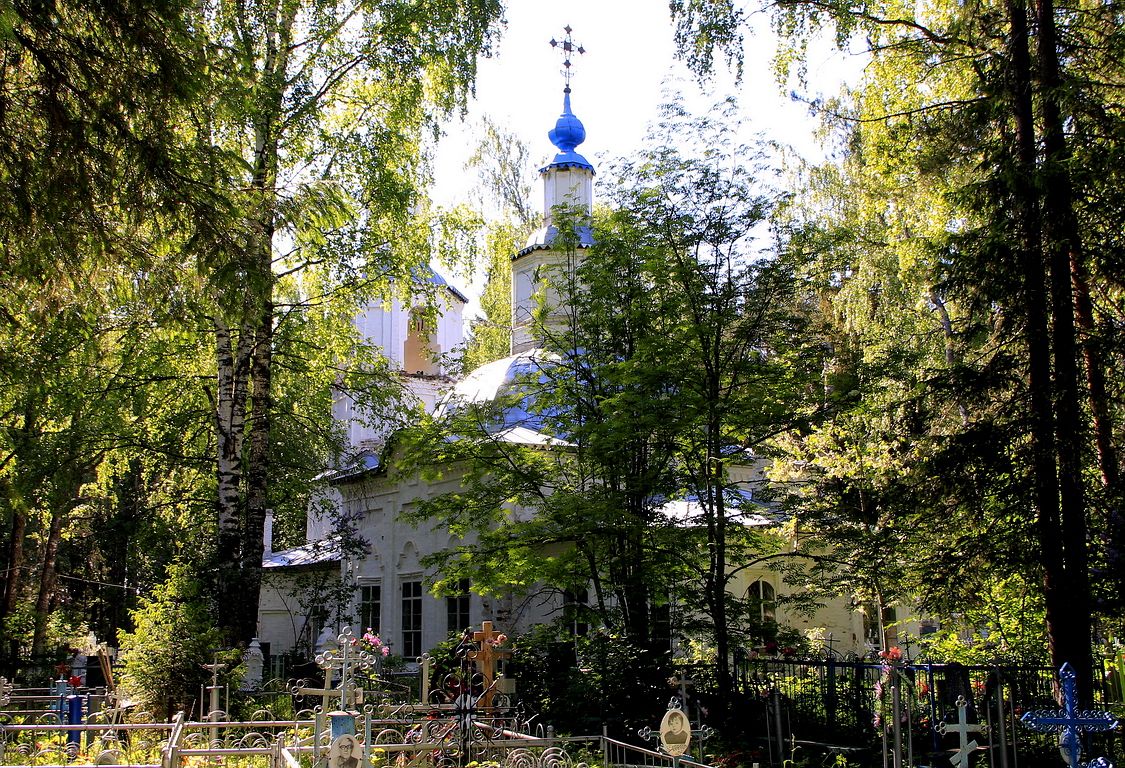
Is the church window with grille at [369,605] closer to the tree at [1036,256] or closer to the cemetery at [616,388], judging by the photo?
the cemetery at [616,388]

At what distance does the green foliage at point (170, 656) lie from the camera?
1280cm

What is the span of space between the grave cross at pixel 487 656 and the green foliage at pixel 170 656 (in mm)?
3355

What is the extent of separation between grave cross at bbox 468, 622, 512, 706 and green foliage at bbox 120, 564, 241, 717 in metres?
3.36

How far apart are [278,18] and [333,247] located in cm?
345

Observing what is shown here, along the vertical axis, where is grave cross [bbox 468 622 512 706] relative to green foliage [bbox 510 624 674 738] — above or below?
above

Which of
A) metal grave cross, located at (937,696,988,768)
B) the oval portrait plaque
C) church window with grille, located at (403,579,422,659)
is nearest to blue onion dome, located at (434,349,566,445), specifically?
church window with grille, located at (403,579,422,659)

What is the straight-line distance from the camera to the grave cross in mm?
11102

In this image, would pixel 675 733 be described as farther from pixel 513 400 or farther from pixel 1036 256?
pixel 513 400

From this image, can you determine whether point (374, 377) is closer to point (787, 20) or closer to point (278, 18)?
point (278, 18)

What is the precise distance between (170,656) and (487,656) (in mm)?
4233

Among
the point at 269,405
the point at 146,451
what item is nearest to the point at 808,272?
the point at 269,405

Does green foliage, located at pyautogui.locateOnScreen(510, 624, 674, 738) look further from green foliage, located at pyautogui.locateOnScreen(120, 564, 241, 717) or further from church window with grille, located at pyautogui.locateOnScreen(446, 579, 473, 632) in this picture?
church window with grille, located at pyautogui.locateOnScreen(446, 579, 473, 632)

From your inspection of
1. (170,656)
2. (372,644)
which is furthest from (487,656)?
(372,644)

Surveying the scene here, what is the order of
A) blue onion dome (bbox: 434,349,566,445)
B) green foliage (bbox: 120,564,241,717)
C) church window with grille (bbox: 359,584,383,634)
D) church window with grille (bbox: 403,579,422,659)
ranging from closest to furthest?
green foliage (bbox: 120,564,241,717) < blue onion dome (bbox: 434,349,566,445) < church window with grille (bbox: 403,579,422,659) < church window with grille (bbox: 359,584,383,634)
